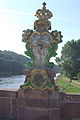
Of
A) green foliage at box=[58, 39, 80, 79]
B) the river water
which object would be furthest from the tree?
the river water

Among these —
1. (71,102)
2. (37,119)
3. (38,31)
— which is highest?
(38,31)

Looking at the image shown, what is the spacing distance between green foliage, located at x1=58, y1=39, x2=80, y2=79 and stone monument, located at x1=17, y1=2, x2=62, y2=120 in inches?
1448

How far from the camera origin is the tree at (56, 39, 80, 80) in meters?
49.7

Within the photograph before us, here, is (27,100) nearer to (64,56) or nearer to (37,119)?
(37,119)

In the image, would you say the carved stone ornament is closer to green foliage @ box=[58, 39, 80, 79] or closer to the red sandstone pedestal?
the red sandstone pedestal

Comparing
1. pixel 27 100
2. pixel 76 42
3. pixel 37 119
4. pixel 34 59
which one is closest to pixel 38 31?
pixel 34 59

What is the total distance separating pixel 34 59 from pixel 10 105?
2.54 metres

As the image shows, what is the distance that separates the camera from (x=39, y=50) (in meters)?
12.6

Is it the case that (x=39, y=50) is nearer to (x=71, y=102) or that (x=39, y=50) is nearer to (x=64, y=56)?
(x=71, y=102)

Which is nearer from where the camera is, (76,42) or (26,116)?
(26,116)

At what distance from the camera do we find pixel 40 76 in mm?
12328

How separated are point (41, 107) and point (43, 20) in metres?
4.20

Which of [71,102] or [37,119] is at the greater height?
[71,102]

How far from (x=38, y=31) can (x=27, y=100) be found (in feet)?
11.2
